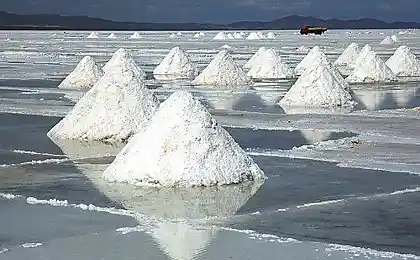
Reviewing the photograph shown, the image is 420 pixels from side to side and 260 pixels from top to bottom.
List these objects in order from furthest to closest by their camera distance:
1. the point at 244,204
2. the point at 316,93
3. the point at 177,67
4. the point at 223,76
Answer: the point at 177,67, the point at 223,76, the point at 316,93, the point at 244,204

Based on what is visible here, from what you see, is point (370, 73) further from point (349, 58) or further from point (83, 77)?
point (349, 58)

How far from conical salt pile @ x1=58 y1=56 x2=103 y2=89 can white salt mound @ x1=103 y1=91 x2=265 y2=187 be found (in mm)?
15536

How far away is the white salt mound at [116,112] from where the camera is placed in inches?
505

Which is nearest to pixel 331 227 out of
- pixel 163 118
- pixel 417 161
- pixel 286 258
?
pixel 286 258

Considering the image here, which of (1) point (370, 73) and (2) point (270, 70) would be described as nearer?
(1) point (370, 73)

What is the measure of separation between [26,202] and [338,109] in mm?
10963

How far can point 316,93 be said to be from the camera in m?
18.9

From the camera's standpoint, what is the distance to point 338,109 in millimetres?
18047

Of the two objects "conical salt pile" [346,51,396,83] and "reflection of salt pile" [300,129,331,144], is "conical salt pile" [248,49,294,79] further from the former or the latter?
"reflection of salt pile" [300,129,331,144]

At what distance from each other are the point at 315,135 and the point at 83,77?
1308 cm

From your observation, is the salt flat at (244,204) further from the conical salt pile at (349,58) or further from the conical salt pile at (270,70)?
the conical salt pile at (349,58)

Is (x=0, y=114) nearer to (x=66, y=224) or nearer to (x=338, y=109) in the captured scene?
(x=338, y=109)

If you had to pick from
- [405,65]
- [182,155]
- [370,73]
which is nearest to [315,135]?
[182,155]

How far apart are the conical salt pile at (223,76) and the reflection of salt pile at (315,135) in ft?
38.8
